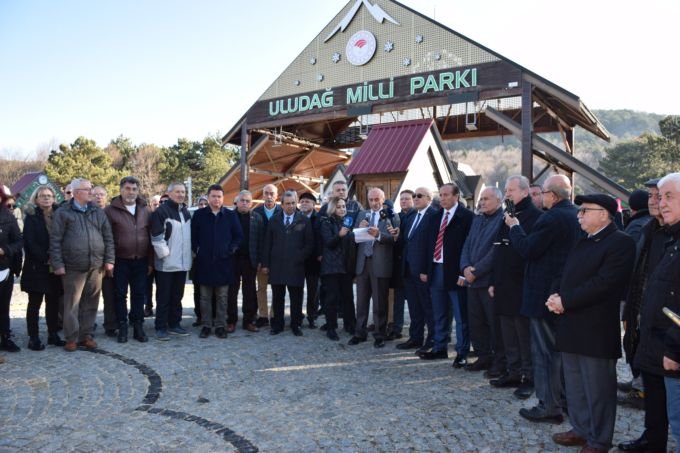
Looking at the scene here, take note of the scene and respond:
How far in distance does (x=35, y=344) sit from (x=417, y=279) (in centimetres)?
465

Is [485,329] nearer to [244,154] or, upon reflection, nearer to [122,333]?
[122,333]

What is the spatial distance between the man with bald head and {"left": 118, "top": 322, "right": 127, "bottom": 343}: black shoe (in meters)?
4.87

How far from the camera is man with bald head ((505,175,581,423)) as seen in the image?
4.13m

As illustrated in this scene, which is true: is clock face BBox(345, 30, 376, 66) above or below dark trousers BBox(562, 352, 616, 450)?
above

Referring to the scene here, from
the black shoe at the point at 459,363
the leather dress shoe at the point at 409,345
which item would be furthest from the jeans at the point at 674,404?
the leather dress shoe at the point at 409,345

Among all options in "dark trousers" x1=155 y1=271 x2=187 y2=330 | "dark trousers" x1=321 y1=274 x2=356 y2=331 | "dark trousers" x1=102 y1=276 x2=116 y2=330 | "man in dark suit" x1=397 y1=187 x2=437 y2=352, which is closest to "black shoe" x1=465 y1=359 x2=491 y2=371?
"man in dark suit" x1=397 y1=187 x2=437 y2=352

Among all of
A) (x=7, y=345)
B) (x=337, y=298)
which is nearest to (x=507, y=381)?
(x=337, y=298)

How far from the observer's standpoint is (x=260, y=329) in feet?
25.3

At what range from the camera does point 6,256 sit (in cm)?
585

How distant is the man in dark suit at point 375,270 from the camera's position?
22.2 ft

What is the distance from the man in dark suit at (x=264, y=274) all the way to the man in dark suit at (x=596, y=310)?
4.95m

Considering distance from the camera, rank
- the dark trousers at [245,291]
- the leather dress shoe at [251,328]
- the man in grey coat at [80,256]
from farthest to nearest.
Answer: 1. the dark trousers at [245,291]
2. the leather dress shoe at [251,328]
3. the man in grey coat at [80,256]

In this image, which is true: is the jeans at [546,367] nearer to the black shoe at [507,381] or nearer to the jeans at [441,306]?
the black shoe at [507,381]

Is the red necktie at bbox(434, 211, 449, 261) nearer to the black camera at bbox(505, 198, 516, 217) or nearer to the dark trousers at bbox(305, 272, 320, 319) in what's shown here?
the black camera at bbox(505, 198, 516, 217)
